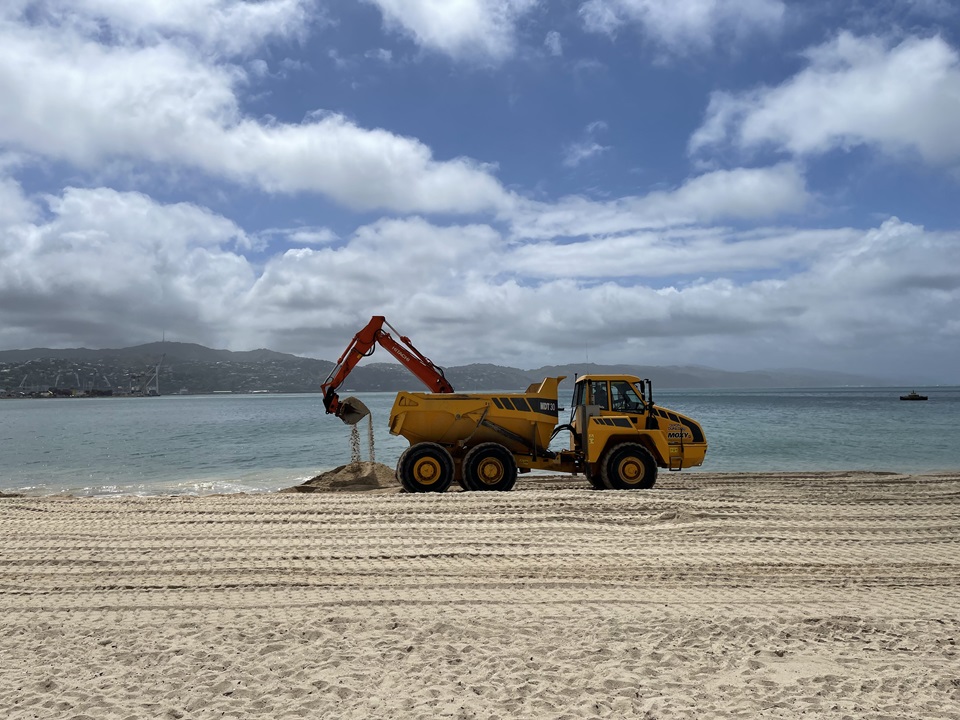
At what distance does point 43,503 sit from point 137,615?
7520 millimetres

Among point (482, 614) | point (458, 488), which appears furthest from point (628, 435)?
point (482, 614)

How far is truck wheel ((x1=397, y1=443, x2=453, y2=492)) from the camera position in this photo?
12586 millimetres

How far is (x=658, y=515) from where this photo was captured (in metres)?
9.98

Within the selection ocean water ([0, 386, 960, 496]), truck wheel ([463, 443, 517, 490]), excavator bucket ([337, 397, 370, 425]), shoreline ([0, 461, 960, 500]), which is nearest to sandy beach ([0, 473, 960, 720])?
truck wheel ([463, 443, 517, 490])

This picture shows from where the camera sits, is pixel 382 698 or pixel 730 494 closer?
pixel 382 698

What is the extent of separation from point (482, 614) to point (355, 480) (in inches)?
395

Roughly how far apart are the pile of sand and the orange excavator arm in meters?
1.83

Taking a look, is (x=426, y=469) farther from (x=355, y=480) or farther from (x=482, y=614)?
(x=482, y=614)

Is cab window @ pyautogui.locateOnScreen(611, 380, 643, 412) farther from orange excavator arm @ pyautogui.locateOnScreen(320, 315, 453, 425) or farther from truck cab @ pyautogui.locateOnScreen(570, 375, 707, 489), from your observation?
orange excavator arm @ pyautogui.locateOnScreen(320, 315, 453, 425)

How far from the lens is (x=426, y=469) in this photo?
41.5 ft

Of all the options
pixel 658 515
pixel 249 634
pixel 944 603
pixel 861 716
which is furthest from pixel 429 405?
pixel 861 716

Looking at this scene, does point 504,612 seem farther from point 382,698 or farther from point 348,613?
point 382,698

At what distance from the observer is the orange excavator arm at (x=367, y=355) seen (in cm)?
1388

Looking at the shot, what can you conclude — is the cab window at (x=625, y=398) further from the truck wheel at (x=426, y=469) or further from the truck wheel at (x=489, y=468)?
the truck wheel at (x=426, y=469)
